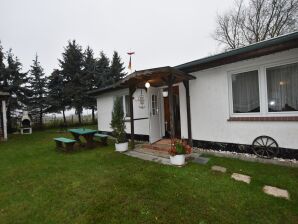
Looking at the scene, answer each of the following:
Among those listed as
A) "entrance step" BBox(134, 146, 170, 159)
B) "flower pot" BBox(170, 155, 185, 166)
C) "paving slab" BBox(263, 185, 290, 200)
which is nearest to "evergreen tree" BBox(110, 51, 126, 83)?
"entrance step" BBox(134, 146, 170, 159)

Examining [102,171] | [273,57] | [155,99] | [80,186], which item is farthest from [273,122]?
[80,186]

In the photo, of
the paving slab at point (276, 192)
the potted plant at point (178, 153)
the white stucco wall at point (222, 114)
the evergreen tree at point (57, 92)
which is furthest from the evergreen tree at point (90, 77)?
the paving slab at point (276, 192)

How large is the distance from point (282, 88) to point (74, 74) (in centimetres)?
1807

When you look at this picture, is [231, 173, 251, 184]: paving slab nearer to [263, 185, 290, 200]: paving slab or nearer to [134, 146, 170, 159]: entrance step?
[263, 185, 290, 200]: paving slab

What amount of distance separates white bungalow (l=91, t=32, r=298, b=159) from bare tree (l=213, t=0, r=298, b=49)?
1239 centimetres

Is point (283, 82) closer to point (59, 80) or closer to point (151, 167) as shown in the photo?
point (151, 167)

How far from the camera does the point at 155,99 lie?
7.07 metres

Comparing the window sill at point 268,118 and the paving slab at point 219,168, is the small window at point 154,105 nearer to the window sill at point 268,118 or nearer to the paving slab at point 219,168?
the window sill at point 268,118

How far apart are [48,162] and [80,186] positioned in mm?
2566

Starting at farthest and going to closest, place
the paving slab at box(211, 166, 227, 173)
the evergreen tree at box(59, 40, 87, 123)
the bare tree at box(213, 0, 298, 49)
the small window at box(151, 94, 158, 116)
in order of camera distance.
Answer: the evergreen tree at box(59, 40, 87, 123), the bare tree at box(213, 0, 298, 49), the small window at box(151, 94, 158, 116), the paving slab at box(211, 166, 227, 173)

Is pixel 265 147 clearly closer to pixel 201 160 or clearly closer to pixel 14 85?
pixel 201 160

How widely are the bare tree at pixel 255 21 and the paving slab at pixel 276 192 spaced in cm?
1492

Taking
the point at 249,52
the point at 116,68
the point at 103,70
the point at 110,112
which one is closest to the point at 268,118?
the point at 249,52

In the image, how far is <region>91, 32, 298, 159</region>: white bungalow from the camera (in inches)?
173
